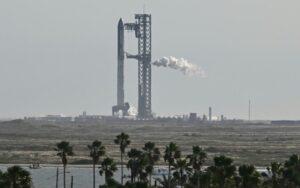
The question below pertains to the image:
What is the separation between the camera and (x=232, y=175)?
430ft

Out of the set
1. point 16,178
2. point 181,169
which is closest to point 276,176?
point 181,169

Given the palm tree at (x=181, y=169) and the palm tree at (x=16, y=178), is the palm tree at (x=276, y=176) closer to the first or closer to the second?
the palm tree at (x=181, y=169)

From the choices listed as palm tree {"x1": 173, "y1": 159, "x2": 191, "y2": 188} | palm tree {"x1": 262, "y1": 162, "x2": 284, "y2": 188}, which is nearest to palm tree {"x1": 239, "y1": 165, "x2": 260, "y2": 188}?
palm tree {"x1": 262, "y1": 162, "x2": 284, "y2": 188}

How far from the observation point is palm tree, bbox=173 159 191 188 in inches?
5723

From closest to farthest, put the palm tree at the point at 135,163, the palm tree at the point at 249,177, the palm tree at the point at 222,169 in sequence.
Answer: the palm tree at the point at 249,177 → the palm tree at the point at 222,169 → the palm tree at the point at 135,163

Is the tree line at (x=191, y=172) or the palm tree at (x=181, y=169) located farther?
the palm tree at (x=181, y=169)

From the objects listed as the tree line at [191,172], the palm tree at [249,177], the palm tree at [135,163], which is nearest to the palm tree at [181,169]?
the tree line at [191,172]

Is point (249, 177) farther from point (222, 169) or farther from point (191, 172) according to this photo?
point (191, 172)

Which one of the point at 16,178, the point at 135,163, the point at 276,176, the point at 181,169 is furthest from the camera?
the point at 135,163

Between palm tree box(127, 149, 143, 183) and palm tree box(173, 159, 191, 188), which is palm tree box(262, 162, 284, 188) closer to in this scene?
palm tree box(173, 159, 191, 188)

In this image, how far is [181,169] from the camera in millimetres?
145750

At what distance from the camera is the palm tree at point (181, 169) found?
14538 centimetres

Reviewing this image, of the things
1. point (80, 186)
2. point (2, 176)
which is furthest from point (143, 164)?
point (80, 186)

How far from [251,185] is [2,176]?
24.9 metres
